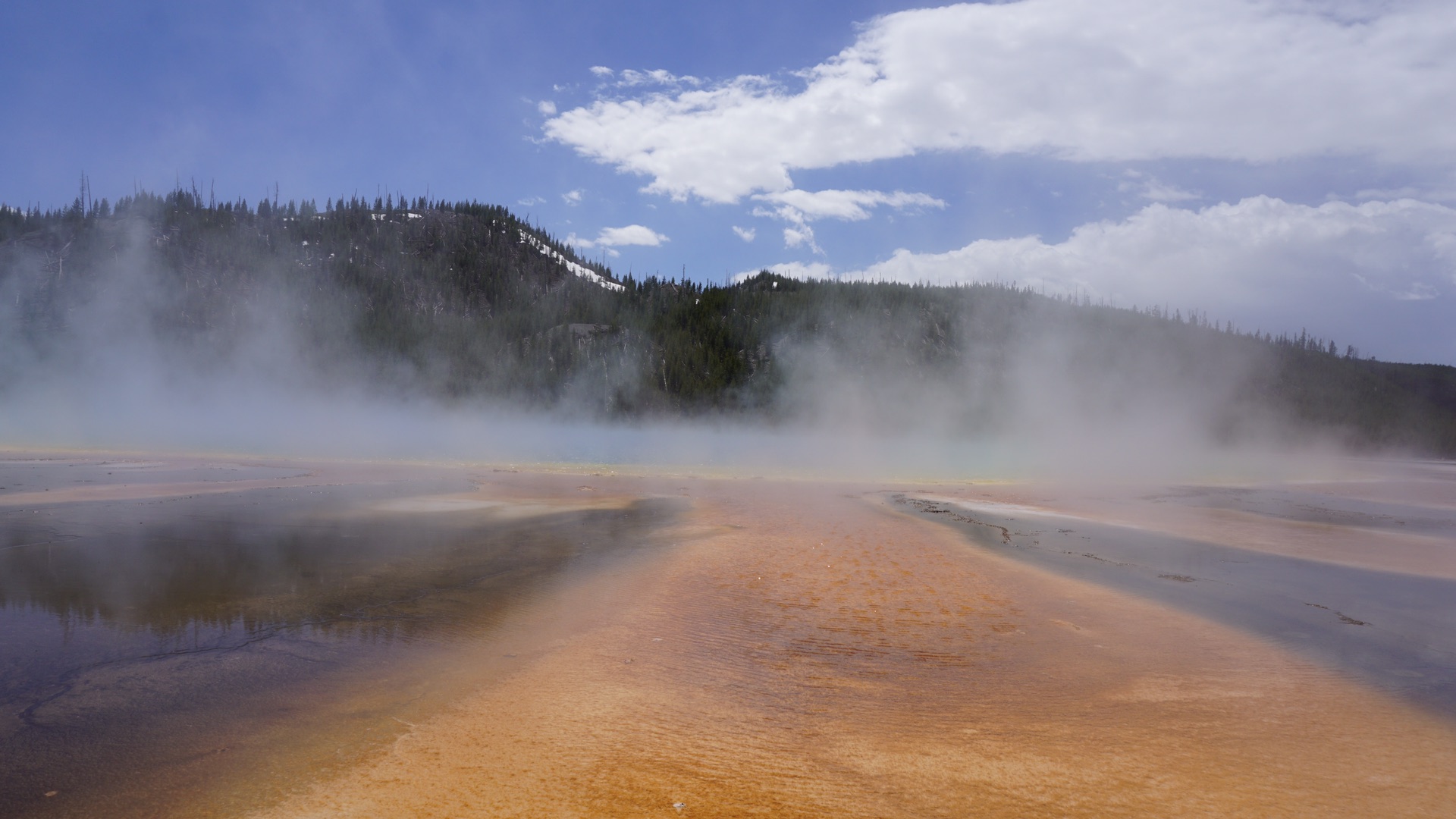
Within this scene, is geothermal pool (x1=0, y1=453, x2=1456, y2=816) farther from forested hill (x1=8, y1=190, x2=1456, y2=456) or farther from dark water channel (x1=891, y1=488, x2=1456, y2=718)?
forested hill (x1=8, y1=190, x2=1456, y2=456)

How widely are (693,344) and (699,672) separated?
11370 centimetres

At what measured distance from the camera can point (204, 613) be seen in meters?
8.59

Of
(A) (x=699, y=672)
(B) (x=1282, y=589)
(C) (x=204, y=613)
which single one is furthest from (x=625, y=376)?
(A) (x=699, y=672)

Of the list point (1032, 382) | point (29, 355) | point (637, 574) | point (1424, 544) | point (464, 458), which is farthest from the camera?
point (1032, 382)


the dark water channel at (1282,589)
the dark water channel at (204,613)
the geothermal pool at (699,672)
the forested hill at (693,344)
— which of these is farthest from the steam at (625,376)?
the geothermal pool at (699,672)

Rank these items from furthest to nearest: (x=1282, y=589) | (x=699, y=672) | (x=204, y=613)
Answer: (x=1282, y=589)
(x=204, y=613)
(x=699, y=672)

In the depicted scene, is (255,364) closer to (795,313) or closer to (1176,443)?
(795,313)

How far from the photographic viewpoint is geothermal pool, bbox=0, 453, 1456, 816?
5.09 meters

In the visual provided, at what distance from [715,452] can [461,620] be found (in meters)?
42.0

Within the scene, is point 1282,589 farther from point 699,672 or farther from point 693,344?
point 693,344

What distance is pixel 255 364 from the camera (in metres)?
126

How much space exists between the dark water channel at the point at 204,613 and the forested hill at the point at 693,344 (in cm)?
9083

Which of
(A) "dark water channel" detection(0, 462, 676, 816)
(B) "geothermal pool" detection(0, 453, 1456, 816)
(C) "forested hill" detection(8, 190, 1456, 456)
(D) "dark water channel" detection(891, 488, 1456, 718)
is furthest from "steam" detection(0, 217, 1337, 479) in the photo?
(B) "geothermal pool" detection(0, 453, 1456, 816)

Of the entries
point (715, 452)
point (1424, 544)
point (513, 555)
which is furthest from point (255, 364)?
point (1424, 544)
